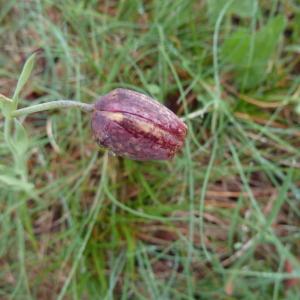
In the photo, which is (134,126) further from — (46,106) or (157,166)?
(157,166)

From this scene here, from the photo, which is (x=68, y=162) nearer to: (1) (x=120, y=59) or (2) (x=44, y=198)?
(2) (x=44, y=198)

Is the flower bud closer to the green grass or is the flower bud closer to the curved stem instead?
the curved stem

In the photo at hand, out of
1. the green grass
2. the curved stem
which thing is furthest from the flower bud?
the green grass

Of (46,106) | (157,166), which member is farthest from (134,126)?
(157,166)

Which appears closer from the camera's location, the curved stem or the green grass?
the curved stem

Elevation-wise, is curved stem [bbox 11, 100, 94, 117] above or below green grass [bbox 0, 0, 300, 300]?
above

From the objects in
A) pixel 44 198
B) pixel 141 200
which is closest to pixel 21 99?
pixel 44 198
